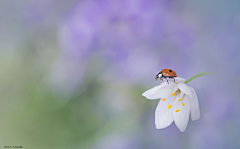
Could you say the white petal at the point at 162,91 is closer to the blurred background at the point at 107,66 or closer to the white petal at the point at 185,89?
the white petal at the point at 185,89

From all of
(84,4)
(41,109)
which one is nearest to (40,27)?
(84,4)

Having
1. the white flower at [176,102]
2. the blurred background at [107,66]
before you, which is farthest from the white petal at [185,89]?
the blurred background at [107,66]

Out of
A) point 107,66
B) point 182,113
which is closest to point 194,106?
point 182,113

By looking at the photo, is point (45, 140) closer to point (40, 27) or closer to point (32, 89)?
point (32, 89)

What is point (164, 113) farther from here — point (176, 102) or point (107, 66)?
point (107, 66)

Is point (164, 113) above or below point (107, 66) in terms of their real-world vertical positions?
below

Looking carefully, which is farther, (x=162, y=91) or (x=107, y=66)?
(x=107, y=66)

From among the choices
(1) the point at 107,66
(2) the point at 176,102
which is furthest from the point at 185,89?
(1) the point at 107,66
